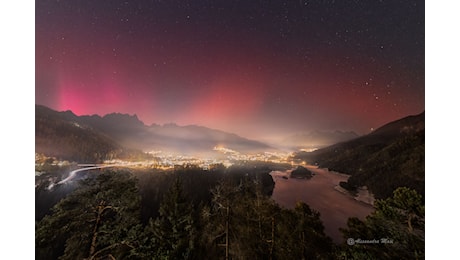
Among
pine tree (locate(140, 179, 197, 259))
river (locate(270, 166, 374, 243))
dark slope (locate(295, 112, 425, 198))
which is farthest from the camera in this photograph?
dark slope (locate(295, 112, 425, 198))

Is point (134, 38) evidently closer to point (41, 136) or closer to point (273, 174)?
point (41, 136)

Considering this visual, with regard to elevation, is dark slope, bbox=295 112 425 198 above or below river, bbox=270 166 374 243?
above

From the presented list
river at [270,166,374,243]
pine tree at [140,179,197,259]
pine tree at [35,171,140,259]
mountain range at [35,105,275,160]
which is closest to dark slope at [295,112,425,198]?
river at [270,166,374,243]

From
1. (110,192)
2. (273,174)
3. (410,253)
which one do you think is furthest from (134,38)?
(410,253)

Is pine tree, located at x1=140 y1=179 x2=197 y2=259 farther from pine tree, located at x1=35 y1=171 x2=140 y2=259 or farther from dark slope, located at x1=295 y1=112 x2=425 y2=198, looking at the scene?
dark slope, located at x1=295 y1=112 x2=425 y2=198

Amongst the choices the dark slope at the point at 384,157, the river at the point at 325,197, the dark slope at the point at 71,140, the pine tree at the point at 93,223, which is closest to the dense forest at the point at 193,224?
the pine tree at the point at 93,223

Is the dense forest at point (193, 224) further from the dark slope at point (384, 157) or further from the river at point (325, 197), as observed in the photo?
the dark slope at point (384, 157)
